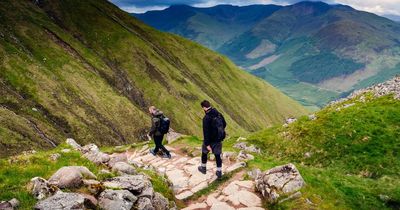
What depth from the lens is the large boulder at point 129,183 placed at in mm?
18552

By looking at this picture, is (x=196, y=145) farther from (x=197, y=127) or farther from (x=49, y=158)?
(x=197, y=127)

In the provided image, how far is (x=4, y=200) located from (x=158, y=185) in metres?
8.14

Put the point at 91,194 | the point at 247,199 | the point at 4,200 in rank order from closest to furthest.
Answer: the point at 4,200, the point at 91,194, the point at 247,199

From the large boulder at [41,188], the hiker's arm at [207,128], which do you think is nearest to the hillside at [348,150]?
the hiker's arm at [207,128]

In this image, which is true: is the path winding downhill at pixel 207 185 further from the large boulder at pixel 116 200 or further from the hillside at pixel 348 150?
the large boulder at pixel 116 200

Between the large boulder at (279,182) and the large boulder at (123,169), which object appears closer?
the large boulder at (123,169)

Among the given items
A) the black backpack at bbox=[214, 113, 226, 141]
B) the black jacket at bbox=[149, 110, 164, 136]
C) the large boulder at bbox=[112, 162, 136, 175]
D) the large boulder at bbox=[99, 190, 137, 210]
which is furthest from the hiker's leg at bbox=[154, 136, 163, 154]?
the large boulder at bbox=[99, 190, 137, 210]

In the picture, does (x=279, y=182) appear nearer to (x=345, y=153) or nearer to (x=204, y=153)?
(x=204, y=153)

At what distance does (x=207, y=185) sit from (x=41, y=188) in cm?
1168

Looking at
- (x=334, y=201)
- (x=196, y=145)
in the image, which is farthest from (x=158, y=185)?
(x=196, y=145)

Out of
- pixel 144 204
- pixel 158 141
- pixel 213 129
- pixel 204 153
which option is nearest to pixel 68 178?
pixel 144 204

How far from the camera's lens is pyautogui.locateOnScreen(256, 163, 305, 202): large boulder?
22375 millimetres

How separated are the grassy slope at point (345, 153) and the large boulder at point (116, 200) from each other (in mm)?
8582

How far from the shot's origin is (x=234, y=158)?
3166 centimetres
